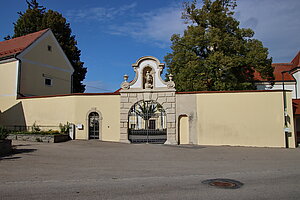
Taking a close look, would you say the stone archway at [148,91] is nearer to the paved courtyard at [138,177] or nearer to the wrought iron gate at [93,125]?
the wrought iron gate at [93,125]

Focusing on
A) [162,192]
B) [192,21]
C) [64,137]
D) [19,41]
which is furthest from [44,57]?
[162,192]

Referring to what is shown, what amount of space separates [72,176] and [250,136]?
1218 centimetres

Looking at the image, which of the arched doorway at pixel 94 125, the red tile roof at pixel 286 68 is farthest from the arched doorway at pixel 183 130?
the red tile roof at pixel 286 68

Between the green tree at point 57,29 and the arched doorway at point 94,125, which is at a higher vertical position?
the green tree at point 57,29

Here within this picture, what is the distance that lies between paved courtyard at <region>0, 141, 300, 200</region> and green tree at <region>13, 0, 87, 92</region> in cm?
2445

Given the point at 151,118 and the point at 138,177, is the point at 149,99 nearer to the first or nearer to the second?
the point at 151,118

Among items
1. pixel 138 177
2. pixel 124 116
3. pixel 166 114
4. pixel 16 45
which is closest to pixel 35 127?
pixel 124 116

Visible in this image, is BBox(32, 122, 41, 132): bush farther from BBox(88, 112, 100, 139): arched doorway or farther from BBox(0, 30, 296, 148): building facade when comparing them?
BBox(88, 112, 100, 139): arched doorway

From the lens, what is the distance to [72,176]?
7.58 m

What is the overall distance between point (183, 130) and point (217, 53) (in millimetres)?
8221

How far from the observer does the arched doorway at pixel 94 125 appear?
18.0 meters

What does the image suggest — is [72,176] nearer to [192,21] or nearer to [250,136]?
[250,136]

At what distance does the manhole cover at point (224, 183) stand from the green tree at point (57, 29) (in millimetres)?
29916

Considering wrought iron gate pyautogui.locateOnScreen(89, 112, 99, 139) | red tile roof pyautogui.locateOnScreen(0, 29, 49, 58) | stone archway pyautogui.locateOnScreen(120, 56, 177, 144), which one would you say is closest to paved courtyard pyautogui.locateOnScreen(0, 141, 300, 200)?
stone archway pyautogui.locateOnScreen(120, 56, 177, 144)
